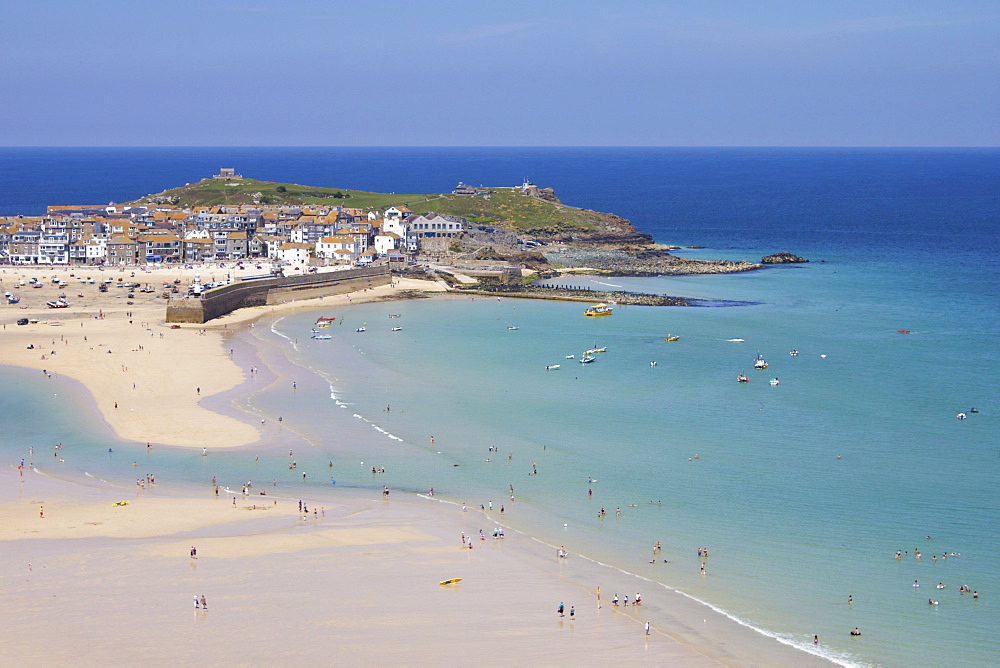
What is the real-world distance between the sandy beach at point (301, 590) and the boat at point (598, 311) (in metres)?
35.7

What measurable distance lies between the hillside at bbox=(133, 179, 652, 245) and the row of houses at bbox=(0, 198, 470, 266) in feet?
34.4

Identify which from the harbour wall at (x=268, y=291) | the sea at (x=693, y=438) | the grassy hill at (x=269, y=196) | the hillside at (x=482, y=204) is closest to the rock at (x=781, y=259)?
the hillside at (x=482, y=204)

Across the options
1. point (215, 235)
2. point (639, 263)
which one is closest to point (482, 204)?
point (639, 263)

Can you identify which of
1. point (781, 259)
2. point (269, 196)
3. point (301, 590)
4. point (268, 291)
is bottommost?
point (301, 590)

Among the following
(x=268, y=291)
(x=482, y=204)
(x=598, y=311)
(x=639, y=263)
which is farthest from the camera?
(x=482, y=204)

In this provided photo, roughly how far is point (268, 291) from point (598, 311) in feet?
71.5

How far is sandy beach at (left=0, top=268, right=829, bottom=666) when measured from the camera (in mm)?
22328

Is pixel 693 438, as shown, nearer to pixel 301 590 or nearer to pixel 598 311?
pixel 301 590

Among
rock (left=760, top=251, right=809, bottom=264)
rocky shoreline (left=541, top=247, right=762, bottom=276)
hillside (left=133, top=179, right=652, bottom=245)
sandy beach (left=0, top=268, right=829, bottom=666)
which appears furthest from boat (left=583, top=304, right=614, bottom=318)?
sandy beach (left=0, top=268, right=829, bottom=666)

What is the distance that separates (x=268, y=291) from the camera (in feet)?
233

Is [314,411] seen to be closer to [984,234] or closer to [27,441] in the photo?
[27,441]

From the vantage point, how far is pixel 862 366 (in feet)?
167

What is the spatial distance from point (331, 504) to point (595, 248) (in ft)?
233

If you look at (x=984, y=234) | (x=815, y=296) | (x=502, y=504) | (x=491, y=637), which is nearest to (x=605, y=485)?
(x=502, y=504)
